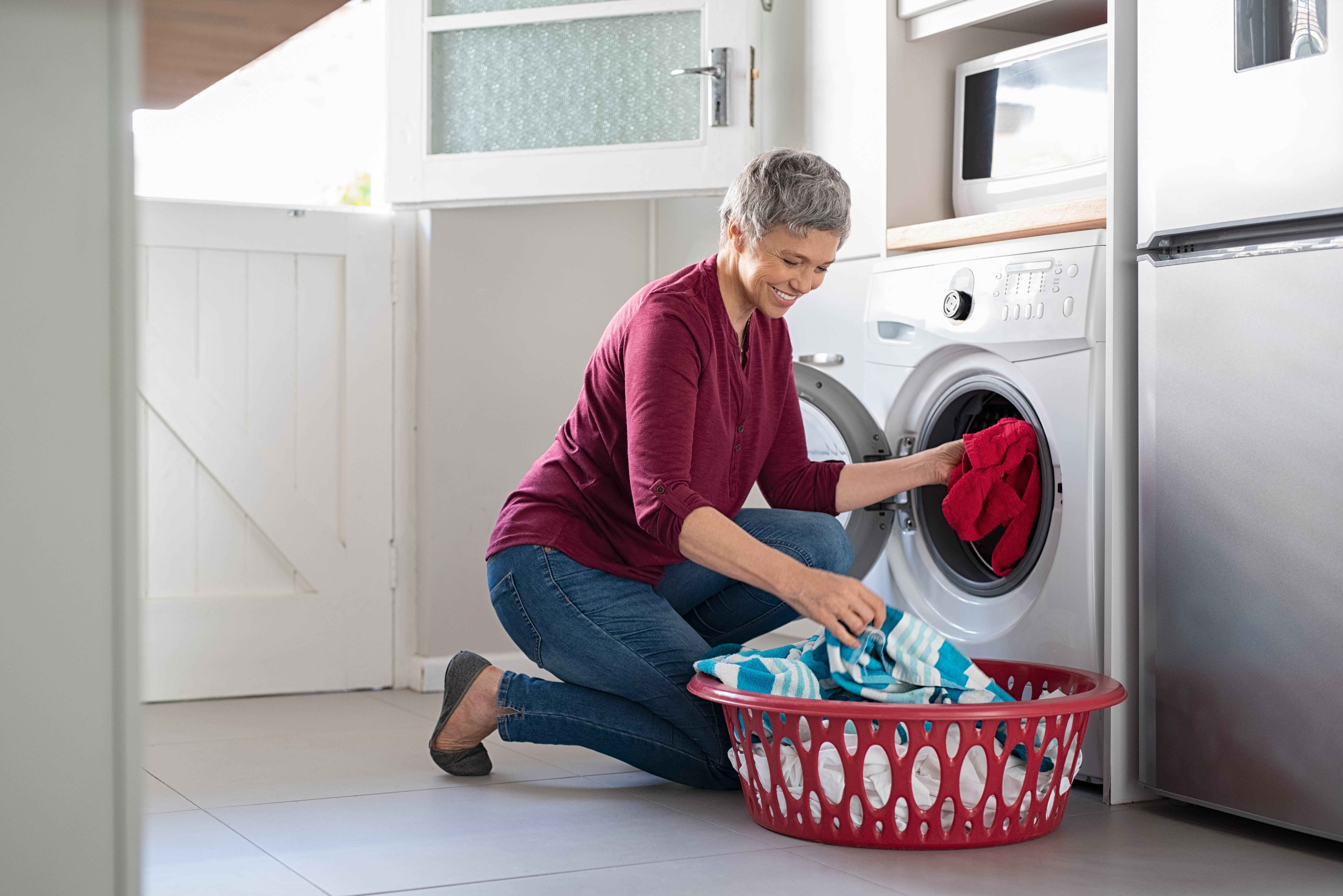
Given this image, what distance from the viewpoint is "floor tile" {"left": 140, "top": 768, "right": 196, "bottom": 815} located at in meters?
1.94

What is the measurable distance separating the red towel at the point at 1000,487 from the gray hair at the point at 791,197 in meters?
0.38

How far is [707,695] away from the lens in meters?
1.75

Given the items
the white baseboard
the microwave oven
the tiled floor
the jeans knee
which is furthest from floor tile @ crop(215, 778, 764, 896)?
the microwave oven

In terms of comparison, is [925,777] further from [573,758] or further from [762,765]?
[573,758]

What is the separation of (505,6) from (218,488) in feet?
3.81

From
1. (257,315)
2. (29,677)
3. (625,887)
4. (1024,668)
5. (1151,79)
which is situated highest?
(1151,79)

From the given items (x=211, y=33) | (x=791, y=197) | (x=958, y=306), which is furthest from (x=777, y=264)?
(x=211, y=33)

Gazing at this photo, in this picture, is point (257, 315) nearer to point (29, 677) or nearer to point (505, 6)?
point (505, 6)

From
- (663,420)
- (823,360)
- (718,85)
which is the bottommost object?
(663,420)

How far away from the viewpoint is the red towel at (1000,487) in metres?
2.02

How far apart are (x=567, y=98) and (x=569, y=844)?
160 cm

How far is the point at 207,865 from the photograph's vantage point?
1.64 meters

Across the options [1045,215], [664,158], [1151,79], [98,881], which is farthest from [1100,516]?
[98,881]

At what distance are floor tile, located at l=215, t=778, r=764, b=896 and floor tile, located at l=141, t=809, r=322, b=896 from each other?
1.0 inches
